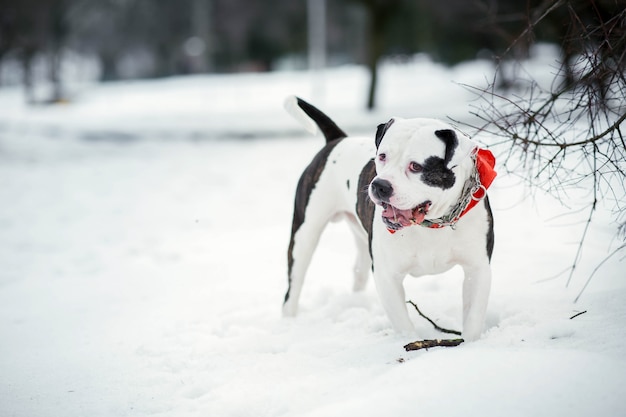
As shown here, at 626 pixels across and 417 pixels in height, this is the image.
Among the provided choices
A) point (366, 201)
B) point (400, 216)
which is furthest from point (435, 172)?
point (366, 201)

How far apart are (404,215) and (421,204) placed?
0.10m

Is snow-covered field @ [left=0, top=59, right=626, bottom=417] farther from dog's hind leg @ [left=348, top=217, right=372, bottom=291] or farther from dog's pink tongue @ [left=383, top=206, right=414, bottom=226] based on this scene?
dog's pink tongue @ [left=383, top=206, right=414, bottom=226]

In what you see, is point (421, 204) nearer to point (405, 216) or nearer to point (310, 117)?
point (405, 216)

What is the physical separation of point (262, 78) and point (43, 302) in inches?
1363

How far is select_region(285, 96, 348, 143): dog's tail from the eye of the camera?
13.5 feet

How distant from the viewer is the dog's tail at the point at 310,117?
4.12 metres

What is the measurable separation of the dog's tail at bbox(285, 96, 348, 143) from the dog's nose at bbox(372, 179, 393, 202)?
1.37 metres

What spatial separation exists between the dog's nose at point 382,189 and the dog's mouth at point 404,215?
0.19 feet

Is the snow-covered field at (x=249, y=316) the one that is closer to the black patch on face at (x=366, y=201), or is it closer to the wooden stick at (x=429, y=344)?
the wooden stick at (x=429, y=344)

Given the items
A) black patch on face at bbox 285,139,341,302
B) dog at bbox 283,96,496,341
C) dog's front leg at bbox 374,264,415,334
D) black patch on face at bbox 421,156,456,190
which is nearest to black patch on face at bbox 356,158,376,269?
dog at bbox 283,96,496,341

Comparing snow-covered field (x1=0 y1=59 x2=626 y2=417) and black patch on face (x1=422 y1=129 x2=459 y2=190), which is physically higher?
black patch on face (x1=422 y1=129 x2=459 y2=190)

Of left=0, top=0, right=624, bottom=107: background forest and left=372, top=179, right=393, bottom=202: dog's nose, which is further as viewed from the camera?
left=0, top=0, right=624, bottom=107: background forest

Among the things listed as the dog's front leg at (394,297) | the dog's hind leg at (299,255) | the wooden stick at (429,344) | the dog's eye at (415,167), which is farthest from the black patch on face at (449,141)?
the dog's hind leg at (299,255)

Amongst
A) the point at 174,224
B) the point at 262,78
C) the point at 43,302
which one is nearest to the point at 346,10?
the point at 262,78
